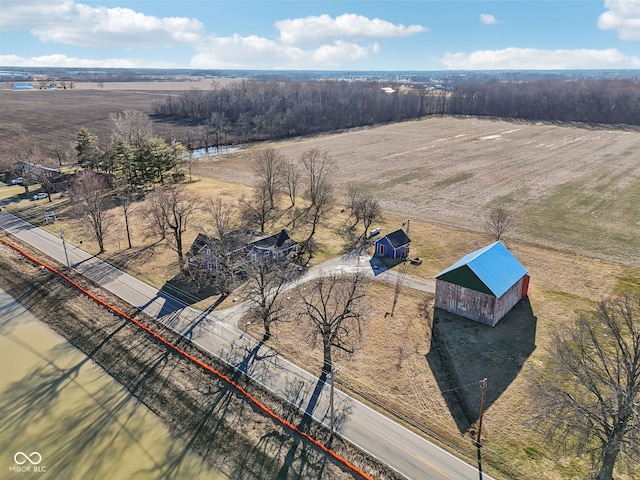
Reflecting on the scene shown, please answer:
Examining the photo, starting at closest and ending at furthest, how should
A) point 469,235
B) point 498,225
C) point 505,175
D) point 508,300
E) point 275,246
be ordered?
point 508,300, point 275,246, point 498,225, point 469,235, point 505,175

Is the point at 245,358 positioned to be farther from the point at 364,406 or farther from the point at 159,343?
the point at 364,406

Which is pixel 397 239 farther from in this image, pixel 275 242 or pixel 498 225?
pixel 275 242

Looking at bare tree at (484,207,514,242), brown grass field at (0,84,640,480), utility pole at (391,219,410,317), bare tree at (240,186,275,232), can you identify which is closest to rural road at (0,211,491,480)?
utility pole at (391,219,410,317)

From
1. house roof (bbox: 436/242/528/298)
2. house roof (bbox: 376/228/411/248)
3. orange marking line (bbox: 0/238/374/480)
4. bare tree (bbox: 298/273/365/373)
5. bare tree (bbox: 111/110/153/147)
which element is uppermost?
bare tree (bbox: 111/110/153/147)

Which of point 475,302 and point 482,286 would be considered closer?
point 482,286

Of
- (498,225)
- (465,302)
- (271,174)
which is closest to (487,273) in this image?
(465,302)

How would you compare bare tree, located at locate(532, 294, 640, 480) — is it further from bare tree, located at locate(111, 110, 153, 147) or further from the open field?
the open field
